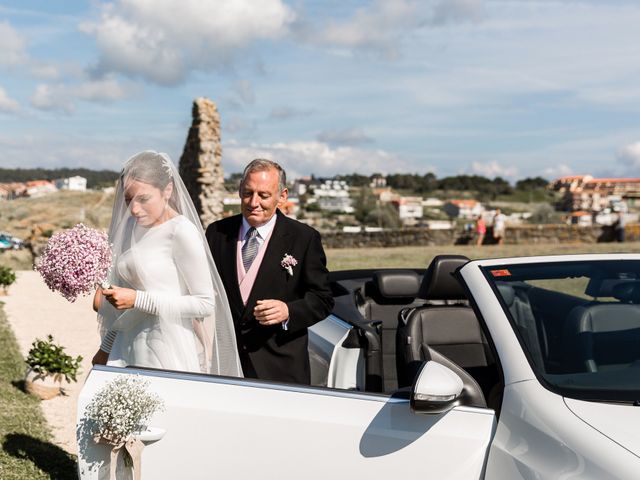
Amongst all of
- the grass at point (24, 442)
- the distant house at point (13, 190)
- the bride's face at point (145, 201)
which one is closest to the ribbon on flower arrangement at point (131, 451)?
the bride's face at point (145, 201)

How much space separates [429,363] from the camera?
2652 mm

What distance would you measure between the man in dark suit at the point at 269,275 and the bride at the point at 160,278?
0.22m

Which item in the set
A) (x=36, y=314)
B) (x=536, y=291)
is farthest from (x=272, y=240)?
(x=36, y=314)

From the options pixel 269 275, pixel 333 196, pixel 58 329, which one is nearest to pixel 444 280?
pixel 269 275

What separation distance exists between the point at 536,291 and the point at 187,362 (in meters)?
1.59

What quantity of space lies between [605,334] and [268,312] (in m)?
1.43

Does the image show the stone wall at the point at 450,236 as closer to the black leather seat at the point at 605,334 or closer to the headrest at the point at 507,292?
the black leather seat at the point at 605,334

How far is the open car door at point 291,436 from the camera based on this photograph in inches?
104

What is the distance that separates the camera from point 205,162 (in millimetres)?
26594

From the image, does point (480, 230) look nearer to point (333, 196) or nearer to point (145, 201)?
point (145, 201)

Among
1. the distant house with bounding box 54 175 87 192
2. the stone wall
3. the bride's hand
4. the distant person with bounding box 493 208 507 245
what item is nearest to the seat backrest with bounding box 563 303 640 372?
the bride's hand

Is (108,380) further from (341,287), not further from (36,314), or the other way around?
(36,314)

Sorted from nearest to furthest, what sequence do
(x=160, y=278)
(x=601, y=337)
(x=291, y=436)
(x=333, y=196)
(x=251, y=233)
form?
(x=291, y=436) → (x=601, y=337) → (x=160, y=278) → (x=251, y=233) → (x=333, y=196)

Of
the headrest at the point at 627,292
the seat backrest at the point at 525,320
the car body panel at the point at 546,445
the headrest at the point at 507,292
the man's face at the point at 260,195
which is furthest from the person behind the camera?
the man's face at the point at 260,195
